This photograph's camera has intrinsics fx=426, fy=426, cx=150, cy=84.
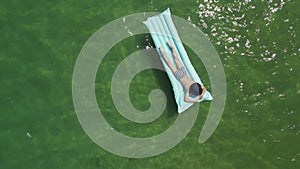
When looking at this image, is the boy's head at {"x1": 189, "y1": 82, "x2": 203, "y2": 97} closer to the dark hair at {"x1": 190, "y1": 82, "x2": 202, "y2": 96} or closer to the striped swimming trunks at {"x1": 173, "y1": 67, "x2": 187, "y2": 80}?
the dark hair at {"x1": 190, "y1": 82, "x2": 202, "y2": 96}

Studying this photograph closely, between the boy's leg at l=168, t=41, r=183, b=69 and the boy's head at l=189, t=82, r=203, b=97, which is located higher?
the boy's leg at l=168, t=41, r=183, b=69

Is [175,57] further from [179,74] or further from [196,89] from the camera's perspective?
[196,89]

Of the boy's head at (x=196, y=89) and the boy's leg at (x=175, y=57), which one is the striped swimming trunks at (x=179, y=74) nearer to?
the boy's leg at (x=175, y=57)

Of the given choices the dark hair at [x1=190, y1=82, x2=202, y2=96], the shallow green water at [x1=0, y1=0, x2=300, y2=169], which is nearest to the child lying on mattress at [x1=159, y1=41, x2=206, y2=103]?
the dark hair at [x1=190, y1=82, x2=202, y2=96]

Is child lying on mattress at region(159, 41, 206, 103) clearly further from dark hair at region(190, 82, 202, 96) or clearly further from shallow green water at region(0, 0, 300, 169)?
shallow green water at region(0, 0, 300, 169)

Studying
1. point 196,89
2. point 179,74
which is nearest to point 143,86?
point 179,74

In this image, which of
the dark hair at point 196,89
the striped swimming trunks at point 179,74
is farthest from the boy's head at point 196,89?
the striped swimming trunks at point 179,74
